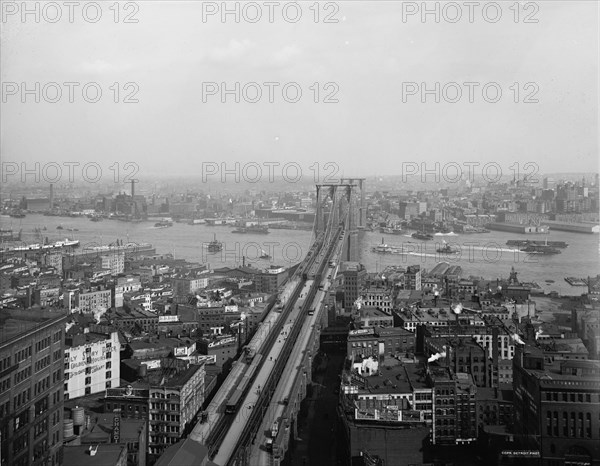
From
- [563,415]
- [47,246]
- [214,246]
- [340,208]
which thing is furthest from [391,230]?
[563,415]

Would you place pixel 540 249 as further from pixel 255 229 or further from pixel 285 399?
pixel 285 399

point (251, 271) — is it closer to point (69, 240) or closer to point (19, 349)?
point (69, 240)

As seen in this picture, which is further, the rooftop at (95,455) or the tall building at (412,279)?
the tall building at (412,279)

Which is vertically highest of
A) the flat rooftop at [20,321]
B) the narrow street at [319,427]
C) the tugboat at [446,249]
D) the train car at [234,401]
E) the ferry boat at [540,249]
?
the flat rooftop at [20,321]

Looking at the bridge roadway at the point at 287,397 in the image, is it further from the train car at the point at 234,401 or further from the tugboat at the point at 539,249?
the tugboat at the point at 539,249

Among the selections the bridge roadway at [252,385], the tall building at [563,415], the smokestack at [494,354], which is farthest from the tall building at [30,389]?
the smokestack at [494,354]

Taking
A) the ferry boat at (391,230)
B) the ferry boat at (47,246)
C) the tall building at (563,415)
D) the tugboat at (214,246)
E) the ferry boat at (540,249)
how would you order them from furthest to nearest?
the ferry boat at (391,230) < the tugboat at (214,246) < the ferry boat at (540,249) < the ferry boat at (47,246) < the tall building at (563,415)

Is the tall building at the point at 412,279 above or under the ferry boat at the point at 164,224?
under

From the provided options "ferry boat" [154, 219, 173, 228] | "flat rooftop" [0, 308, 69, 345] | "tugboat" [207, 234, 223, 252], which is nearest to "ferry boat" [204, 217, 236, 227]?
"ferry boat" [154, 219, 173, 228]
